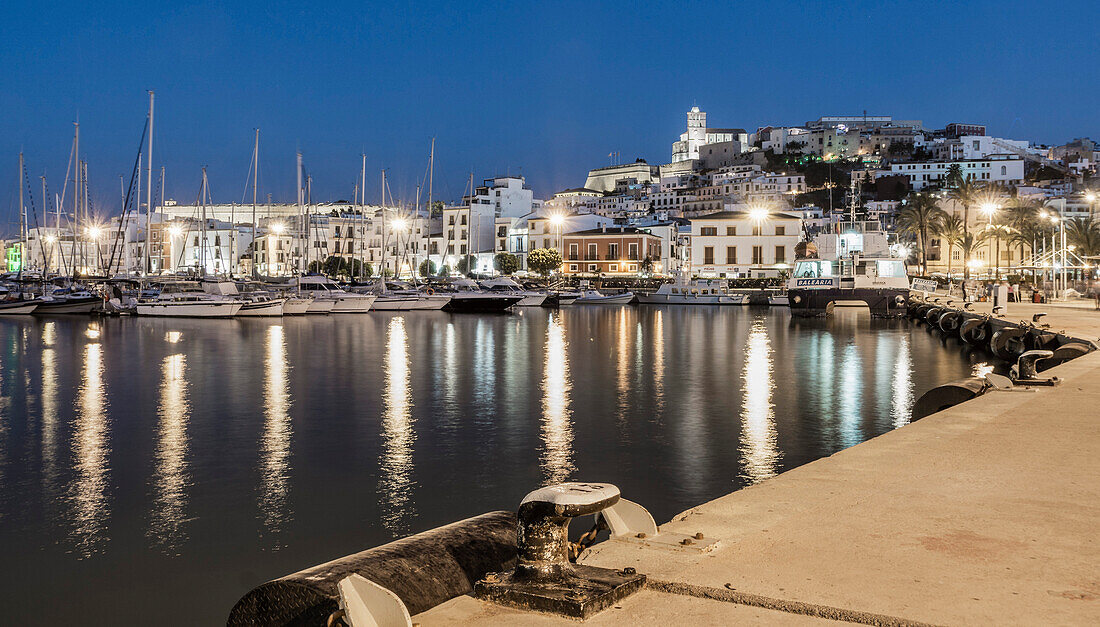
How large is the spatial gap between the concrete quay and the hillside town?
47490 millimetres

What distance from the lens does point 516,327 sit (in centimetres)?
5206

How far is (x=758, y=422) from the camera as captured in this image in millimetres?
18234

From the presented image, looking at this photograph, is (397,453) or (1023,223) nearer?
(397,453)

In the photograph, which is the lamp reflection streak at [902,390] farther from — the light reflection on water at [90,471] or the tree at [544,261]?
the tree at [544,261]

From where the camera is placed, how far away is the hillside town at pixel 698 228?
265 feet

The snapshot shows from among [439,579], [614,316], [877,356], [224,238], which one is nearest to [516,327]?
[614,316]

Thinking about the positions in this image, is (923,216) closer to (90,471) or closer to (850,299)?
(850,299)

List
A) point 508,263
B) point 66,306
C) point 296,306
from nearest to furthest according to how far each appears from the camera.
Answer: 1. point 296,306
2. point 66,306
3. point 508,263

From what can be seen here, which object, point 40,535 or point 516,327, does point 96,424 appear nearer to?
point 40,535

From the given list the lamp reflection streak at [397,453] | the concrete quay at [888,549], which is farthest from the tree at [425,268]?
the concrete quay at [888,549]

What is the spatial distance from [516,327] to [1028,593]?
47.6m

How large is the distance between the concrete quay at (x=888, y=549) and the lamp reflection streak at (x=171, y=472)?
21.6 feet

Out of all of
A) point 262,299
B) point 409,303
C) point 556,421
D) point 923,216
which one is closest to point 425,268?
point 409,303

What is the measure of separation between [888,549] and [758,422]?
1289 cm
